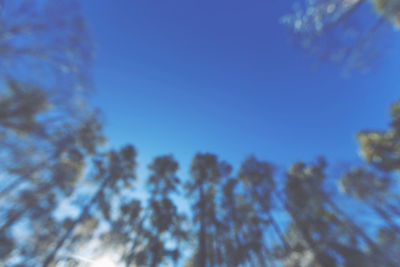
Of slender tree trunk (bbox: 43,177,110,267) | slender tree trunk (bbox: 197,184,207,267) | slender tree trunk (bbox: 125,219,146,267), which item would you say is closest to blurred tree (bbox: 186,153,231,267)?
slender tree trunk (bbox: 197,184,207,267)

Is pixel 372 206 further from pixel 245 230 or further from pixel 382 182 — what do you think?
pixel 245 230

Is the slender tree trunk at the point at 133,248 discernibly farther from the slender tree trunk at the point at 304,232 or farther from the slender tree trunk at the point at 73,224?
the slender tree trunk at the point at 304,232

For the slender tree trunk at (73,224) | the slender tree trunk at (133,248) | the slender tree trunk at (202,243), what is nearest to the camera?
the slender tree trunk at (73,224)

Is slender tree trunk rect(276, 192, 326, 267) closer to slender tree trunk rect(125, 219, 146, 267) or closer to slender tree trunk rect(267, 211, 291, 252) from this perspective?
slender tree trunk rect(267, 211, 291, 252)

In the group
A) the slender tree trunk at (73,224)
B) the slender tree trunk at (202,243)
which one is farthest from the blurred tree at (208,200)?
the slender tree trunk at (73,224)

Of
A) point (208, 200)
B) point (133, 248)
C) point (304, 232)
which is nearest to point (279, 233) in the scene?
point (304, 232)

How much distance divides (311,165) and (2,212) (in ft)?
86.2

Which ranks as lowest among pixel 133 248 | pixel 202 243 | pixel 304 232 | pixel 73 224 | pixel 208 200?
pixel 202 243

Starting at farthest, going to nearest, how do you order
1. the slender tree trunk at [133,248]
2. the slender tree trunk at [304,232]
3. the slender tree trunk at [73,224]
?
→ the slender tree trunk at [133,248] → the slender tree trunk at [304,232] → the slender tree trunk at [73,224]

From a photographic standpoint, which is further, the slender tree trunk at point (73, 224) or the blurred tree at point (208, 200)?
the blurred tree at point (208, 200)

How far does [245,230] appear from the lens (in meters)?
13.3

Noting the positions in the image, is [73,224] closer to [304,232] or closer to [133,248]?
[133,248]

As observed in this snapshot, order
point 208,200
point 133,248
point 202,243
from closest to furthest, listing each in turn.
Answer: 1. point 202,243
2. point 133,248
3. point 208,200

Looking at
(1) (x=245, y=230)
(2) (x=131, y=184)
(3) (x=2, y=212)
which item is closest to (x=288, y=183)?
(1) (x=245, y=230)
